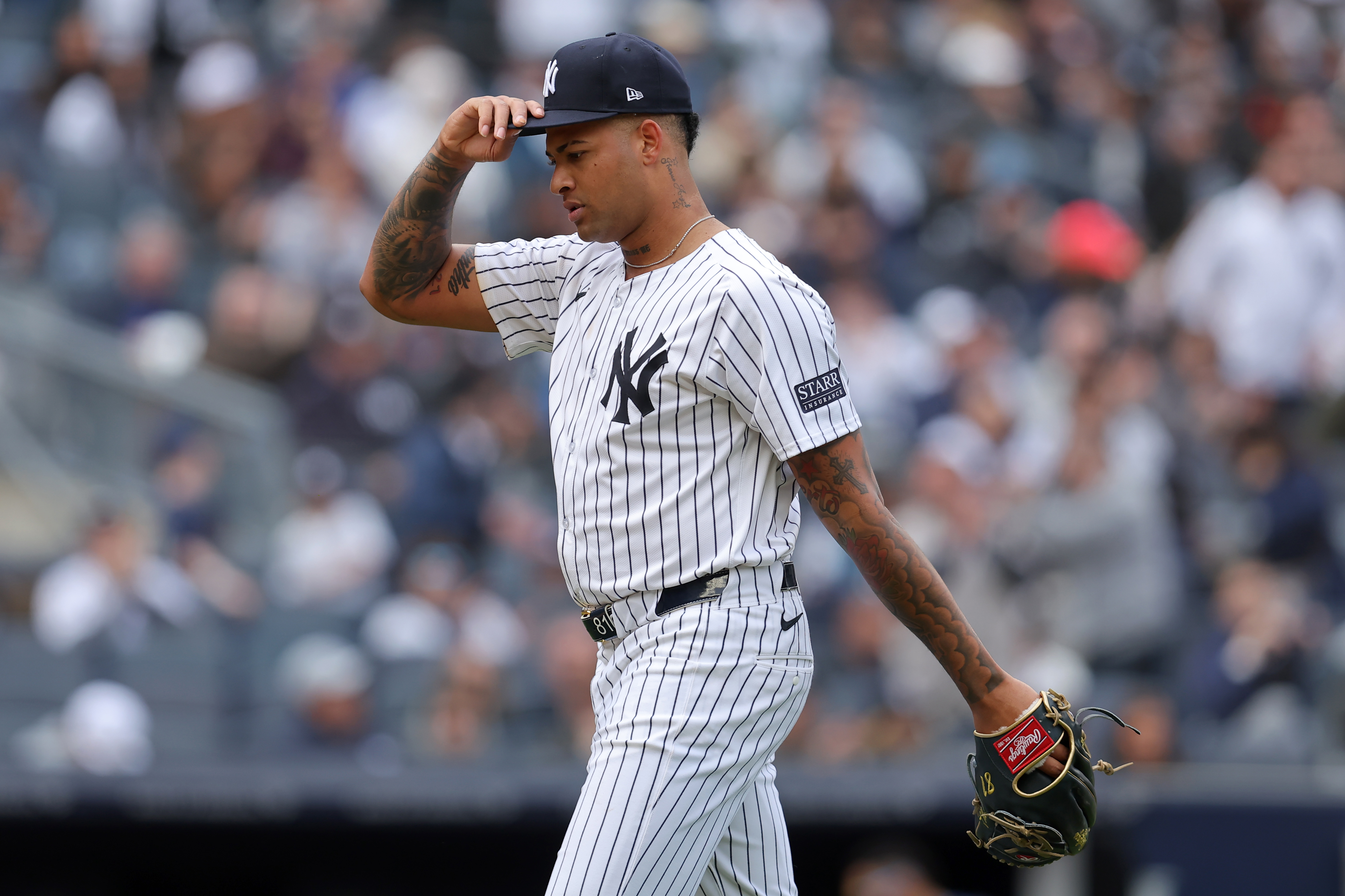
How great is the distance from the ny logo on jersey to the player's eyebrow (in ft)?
1.11

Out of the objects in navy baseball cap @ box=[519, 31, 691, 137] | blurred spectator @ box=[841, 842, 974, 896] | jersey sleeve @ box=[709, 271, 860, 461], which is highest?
navy baseball cap @ box=[519, 31, 691, 137]

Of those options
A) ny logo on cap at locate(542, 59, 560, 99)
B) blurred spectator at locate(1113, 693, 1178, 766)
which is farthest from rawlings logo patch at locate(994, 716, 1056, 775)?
blurred spectator at locate(1113, 693, 1178, 766)

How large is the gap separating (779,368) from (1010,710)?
28.3 inches

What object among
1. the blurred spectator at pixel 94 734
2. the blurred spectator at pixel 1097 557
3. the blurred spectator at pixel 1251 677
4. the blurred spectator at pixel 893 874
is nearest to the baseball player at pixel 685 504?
the blurred spectator at pixel 893 874

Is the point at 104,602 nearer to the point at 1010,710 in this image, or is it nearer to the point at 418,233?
the point at 418,233

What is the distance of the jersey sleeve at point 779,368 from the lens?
2.80 metres

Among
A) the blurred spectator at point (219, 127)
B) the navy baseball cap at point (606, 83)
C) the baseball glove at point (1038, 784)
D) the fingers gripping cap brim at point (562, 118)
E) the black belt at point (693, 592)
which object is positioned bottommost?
the baseball glove at point (1038, 784)

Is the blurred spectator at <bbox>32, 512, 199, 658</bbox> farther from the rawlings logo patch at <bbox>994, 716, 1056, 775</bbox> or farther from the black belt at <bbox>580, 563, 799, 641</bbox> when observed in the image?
the rawlings logo patch at <bbox>994, 716, 1056, 775</bbox>

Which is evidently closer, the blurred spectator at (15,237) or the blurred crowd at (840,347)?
the blurred crowd at (840,347)

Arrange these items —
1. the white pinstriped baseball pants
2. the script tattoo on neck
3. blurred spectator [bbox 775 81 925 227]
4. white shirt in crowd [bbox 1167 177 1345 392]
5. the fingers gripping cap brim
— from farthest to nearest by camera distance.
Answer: blurred spectator [bbox 775 81 925 227], white shirt in crowd [bbox 1167 177 1345 392], the script tattoo on neck, the fingers gripping cap brim, the white pinstriped baseball pants

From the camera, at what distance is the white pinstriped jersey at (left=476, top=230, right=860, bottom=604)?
2824 millimetres

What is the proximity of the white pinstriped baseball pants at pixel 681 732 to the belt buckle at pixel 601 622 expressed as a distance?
2cm

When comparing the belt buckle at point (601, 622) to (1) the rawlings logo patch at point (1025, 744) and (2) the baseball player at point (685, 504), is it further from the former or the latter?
(1) the rawlings logo patch at point (1025, 744)

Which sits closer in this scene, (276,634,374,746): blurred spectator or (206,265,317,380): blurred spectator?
(276,634,374,746): blurred spectator
